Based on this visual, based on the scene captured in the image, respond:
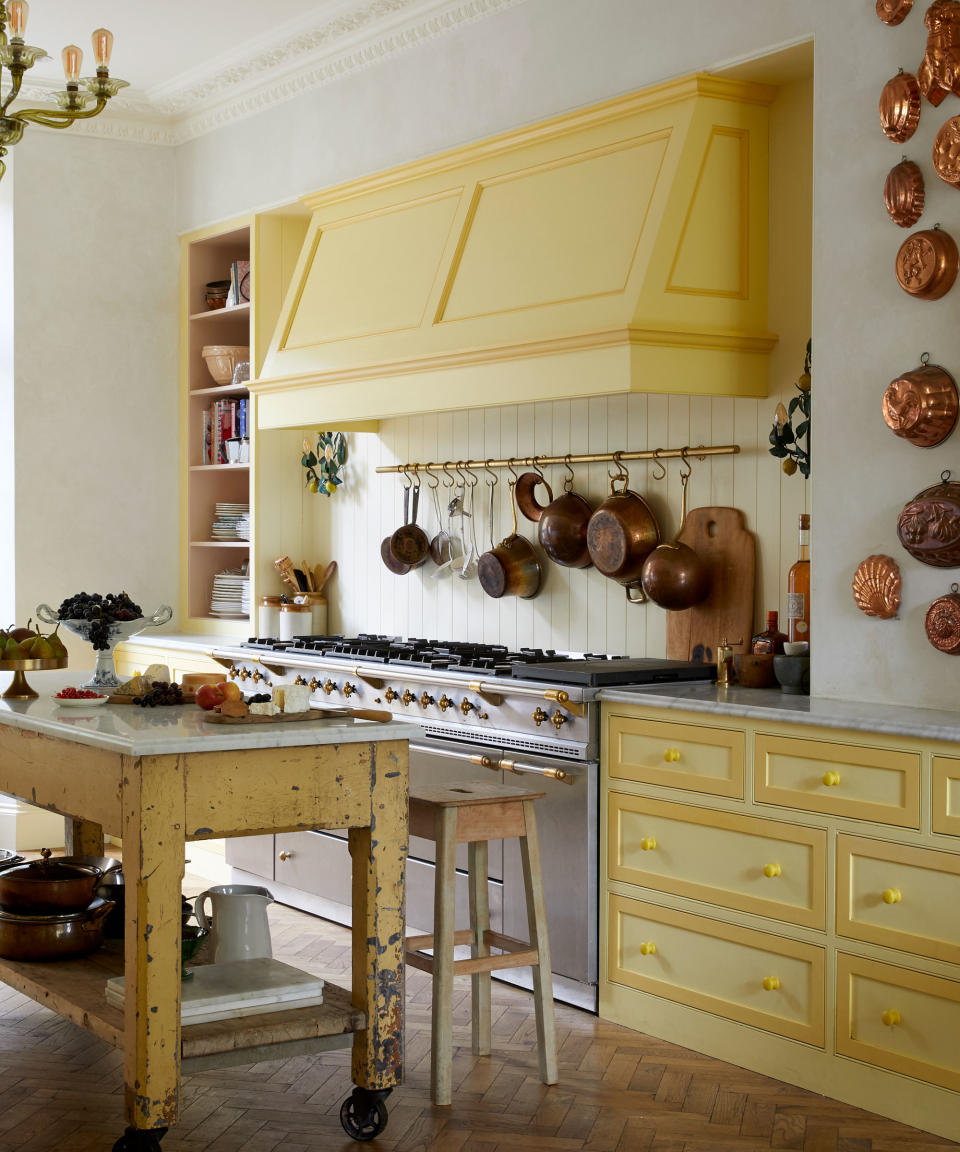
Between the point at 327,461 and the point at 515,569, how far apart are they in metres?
1.49

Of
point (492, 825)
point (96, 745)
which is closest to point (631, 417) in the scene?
point (492, 825)

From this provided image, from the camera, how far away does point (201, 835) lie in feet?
9.55

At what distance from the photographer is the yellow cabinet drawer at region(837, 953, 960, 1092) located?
10.3ft

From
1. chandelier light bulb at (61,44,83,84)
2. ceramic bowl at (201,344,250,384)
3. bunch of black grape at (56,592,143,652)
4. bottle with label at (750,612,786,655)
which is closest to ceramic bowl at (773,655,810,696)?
bottle with label at (750,612,786,655)

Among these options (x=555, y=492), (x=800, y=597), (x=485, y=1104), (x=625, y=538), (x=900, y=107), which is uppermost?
(x=900, y=107)

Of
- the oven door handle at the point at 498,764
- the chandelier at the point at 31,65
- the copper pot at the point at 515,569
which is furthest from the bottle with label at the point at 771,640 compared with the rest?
the chandelier at the point at 31,65

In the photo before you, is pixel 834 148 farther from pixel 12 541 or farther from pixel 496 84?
pixel 12 541

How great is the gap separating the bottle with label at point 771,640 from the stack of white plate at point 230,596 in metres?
3.06

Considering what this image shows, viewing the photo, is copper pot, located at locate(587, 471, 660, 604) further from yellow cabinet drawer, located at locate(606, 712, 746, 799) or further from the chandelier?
the chandelier

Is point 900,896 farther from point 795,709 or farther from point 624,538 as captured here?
point 624,538

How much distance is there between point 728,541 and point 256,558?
8.70 feet

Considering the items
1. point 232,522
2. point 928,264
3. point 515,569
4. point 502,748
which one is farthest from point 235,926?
point 232,522

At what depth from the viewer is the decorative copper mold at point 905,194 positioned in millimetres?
3467

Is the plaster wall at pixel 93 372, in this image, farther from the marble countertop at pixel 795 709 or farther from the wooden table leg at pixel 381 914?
the wooden table leg at pixel 381 914
